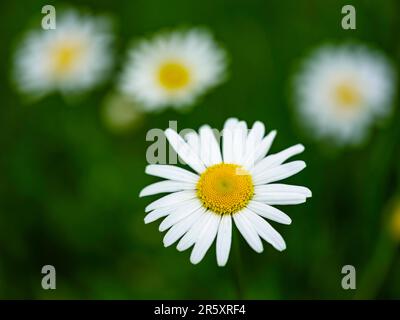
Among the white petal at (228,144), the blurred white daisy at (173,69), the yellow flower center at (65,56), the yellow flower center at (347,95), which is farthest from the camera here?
the yellow flower center at (65,56)

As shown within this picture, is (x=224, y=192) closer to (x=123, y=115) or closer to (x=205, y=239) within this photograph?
(x=205, y=239)

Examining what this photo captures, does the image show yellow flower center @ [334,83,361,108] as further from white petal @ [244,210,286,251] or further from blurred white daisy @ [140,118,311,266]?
white petal @ [244,210,286,251]

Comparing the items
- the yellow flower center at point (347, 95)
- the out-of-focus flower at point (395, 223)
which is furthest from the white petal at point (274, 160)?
the yellow flower center at point (347, 95)

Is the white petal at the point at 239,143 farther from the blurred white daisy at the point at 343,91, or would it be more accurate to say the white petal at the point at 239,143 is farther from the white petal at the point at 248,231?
the blurred white daisy at the point at 343,91

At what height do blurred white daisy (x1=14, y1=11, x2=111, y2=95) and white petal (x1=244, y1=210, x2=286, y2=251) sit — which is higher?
blurred white daisy (x1=14, y1=11, x2=111, y2=95)

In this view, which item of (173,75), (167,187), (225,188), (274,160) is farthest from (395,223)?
(173,75)

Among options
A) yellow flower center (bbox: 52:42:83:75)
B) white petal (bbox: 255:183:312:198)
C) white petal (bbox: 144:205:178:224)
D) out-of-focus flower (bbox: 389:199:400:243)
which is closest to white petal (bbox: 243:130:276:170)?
white petal (bbox: 255:183:312:198)

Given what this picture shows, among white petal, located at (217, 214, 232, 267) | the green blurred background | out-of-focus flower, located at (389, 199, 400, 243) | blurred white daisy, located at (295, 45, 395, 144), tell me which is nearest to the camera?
white petal, located at (217, 214, 232, 267)

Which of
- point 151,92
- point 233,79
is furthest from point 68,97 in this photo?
point 233,79
